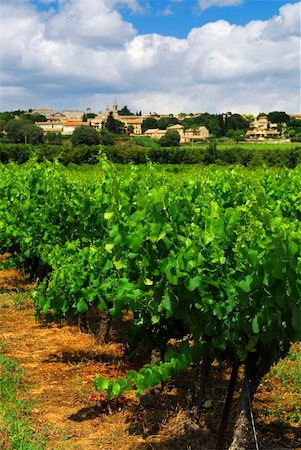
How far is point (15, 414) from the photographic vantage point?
577 centimetres

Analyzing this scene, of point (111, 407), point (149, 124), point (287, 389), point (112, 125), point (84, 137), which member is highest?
point (149, 124)

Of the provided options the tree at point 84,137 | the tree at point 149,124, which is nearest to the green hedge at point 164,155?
the tree at point 84,137

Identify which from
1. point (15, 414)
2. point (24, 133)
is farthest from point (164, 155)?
point (15, 414)

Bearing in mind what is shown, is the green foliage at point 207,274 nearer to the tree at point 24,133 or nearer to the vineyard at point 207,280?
the vineyard at point 207,280

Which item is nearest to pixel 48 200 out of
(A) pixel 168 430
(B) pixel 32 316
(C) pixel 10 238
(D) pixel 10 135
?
(B) pixel 32 316

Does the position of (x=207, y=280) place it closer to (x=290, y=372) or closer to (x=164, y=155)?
(x=290, y=372)

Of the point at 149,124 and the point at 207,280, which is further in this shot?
the point at 149,124

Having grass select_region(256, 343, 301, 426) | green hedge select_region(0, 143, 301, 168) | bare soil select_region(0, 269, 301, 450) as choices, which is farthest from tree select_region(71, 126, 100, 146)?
grass select_region(256, 343, 301, 426)

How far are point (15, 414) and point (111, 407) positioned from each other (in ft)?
3.26

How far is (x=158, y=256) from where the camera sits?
4406mm

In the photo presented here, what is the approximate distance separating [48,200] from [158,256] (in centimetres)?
551

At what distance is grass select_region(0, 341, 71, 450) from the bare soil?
95 mm

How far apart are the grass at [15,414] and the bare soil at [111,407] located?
95 mm

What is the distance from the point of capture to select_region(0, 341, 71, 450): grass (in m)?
5.19
